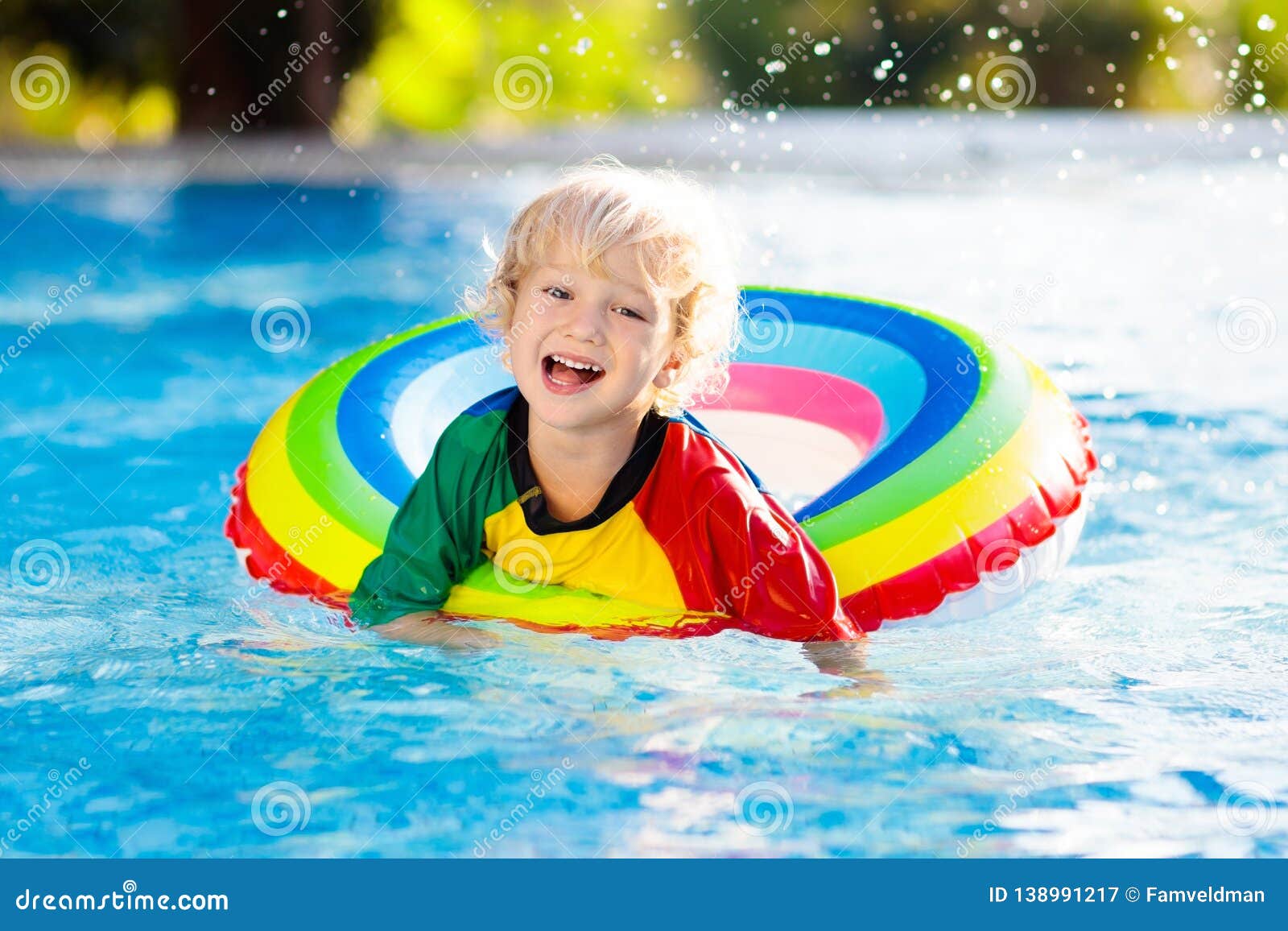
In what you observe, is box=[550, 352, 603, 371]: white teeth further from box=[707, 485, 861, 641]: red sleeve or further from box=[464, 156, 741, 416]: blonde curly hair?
box=[707, 485, 861, 641]: red sleeve

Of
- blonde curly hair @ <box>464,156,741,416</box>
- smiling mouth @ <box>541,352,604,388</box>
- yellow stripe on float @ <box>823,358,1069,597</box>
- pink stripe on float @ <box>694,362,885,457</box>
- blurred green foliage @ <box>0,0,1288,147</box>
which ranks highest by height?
blurred green foliage @ <box>0,0,1288,147</box>

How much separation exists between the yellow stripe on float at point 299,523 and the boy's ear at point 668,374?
0.75 meters

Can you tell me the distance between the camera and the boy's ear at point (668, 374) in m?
2.83

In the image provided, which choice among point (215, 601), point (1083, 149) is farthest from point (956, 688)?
point (1083, 149)

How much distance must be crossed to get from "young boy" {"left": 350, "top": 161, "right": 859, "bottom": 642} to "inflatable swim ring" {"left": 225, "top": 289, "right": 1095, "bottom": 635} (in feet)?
0.31

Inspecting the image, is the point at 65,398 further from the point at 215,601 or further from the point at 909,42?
the point at 909,42

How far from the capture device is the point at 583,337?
8.62 ft

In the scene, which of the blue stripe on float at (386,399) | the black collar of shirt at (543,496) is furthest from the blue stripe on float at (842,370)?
the black collar of shirt at (543,496)

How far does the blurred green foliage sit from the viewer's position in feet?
59.4

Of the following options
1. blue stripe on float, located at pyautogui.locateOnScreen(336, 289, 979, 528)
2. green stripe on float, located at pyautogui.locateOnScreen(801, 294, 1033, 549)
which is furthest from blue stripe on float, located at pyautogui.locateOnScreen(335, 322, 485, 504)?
green stripe on float, located at pyautogui.locateOnScreen(801, 294, 1033, 549)

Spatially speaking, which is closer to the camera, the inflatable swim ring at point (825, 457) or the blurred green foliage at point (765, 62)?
the inflatable swim ring at point (825, 457)

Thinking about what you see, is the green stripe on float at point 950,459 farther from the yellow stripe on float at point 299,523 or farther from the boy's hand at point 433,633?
the yellow stripe on float at point 299,523

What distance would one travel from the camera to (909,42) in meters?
22.1

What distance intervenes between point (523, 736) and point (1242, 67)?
21834 mm
